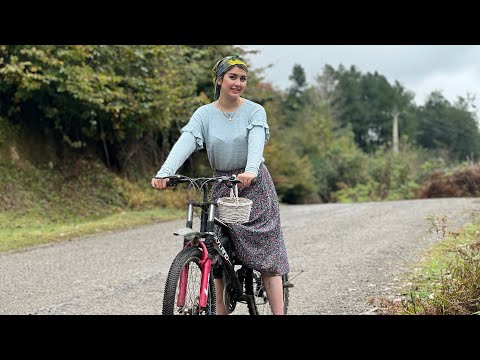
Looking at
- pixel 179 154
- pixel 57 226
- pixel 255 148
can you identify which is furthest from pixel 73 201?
pixel 255 148

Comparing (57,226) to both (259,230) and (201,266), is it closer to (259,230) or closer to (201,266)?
(259,230)

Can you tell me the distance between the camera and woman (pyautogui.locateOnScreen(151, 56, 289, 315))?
13.0 feet

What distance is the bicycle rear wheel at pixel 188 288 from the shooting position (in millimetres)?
3406

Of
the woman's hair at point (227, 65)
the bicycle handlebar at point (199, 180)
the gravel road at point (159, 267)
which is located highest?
the woman's hair at point (227, 65)

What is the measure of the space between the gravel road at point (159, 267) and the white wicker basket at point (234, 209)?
189 cm

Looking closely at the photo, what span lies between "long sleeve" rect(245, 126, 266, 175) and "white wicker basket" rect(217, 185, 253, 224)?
0.16 m

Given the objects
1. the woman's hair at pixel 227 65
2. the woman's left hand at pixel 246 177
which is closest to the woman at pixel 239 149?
the woman's hair at pixel 227 65

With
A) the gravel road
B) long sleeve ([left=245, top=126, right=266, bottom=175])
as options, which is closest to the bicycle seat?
long sleeve ([left=245, top=126, right=266, bottom=175])

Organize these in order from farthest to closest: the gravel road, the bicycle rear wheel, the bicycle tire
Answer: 1. the gravel road
2. the bicycle tire
3. the bicycle rear wheel

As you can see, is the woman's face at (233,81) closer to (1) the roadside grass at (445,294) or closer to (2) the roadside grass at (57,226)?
(1) the roadside grass at (445,294)

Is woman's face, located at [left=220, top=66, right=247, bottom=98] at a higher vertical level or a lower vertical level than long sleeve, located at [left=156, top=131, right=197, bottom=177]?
higher

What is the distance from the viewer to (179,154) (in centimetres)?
391

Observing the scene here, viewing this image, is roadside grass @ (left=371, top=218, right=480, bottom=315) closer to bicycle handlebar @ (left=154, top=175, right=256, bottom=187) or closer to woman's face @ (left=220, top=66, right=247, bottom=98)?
bicycle handlebar @ (left=154, top=175, right=256, bottom=187)

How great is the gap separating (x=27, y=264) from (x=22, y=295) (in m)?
1.81
